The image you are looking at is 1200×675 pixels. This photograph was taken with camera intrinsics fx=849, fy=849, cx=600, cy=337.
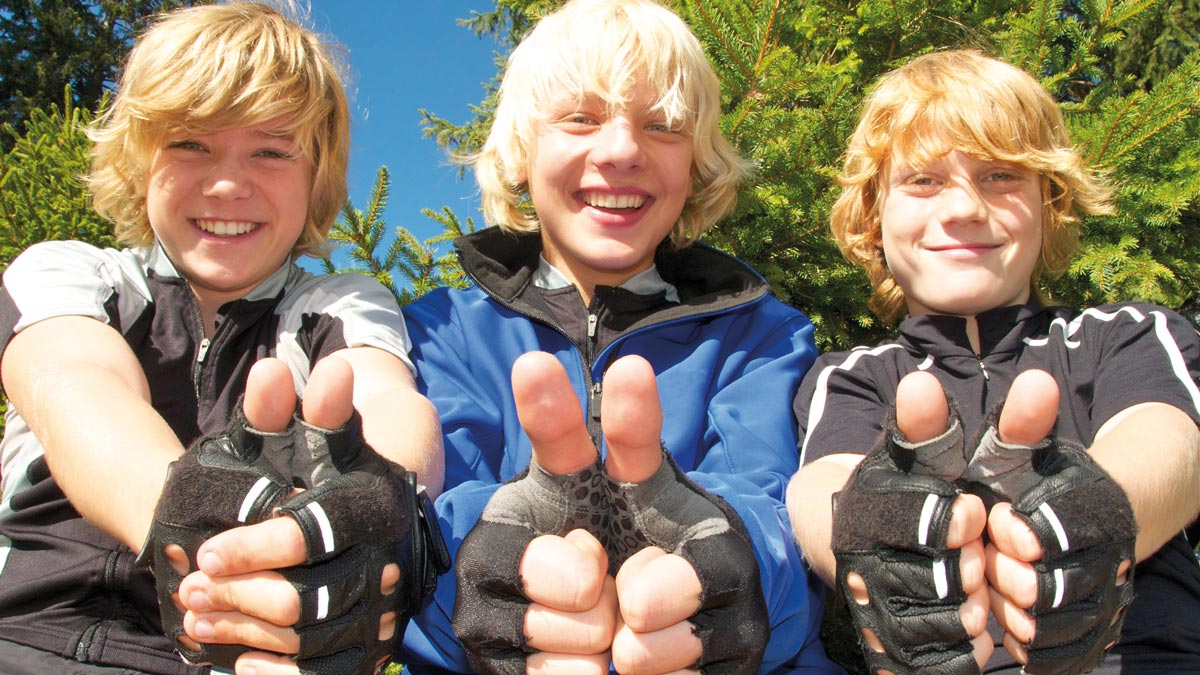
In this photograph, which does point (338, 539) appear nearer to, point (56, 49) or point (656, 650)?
point (656, 650)

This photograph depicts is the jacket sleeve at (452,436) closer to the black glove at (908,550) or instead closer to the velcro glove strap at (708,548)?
the velcro glove strap at (708,548)

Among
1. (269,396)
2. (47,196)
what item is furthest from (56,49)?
(269,396)

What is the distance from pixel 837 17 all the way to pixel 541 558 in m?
2.84

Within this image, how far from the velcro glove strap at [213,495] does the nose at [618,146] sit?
1.21 meters

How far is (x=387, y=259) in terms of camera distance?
3436 millimetres

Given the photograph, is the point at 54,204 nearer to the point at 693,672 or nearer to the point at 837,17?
the point at 837,17

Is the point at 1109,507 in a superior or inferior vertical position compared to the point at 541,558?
Result: inferior

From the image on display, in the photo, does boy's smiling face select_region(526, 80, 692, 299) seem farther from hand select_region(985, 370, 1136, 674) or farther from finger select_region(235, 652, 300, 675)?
finger select_region(235, 652, 300, 675)

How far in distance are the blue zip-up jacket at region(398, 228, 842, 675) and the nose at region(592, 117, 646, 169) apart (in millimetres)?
393

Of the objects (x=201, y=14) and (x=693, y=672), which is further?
(x=201, y=14)

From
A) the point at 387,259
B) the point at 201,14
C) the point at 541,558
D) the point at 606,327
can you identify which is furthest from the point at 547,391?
the point at 387,259

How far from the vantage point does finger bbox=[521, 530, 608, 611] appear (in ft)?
4.02

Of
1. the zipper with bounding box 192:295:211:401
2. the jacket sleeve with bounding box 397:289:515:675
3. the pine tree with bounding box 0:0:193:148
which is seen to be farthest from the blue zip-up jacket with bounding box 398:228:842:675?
the pine tree with bounding box 0:0:193:148

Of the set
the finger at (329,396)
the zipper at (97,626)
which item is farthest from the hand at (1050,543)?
the zipper at (97,626)
